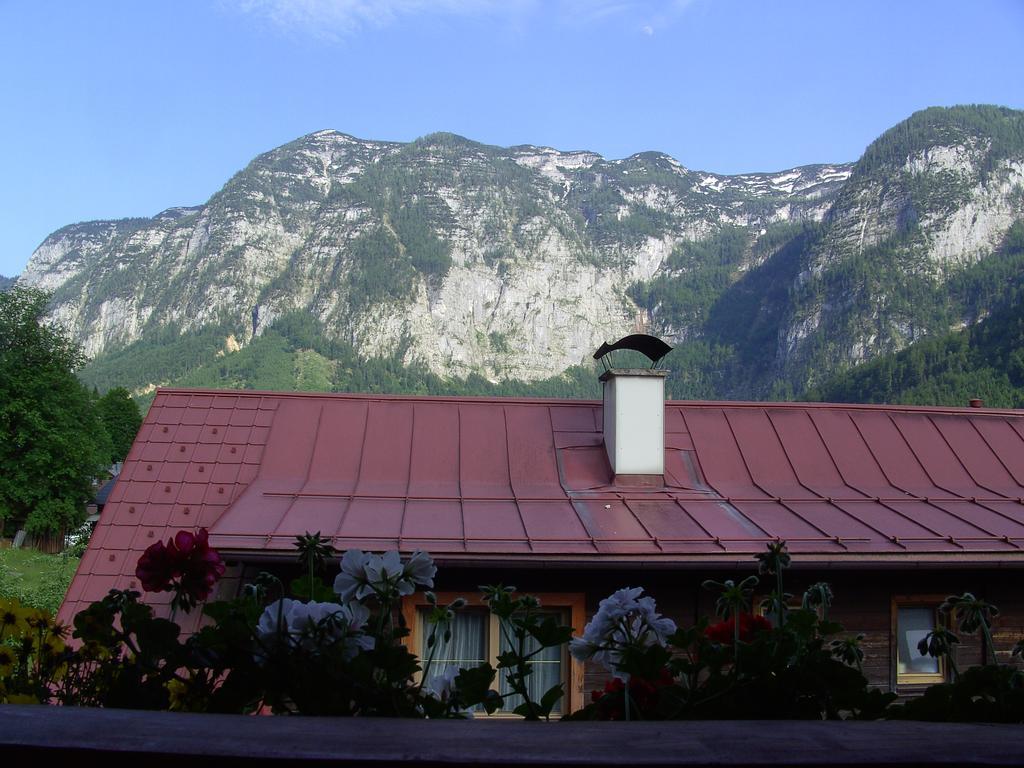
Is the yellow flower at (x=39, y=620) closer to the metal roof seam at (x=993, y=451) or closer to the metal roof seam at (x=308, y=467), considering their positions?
the metal roof seam at (x=308, y=467)

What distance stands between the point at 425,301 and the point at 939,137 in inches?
3570

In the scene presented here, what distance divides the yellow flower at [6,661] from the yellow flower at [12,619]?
1.9 inches

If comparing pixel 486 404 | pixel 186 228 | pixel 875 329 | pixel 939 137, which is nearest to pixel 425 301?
pixel 186 228

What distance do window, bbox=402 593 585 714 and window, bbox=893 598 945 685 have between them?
2.64m

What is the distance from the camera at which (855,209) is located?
471ft

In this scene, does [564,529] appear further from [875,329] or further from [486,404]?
[875,329]

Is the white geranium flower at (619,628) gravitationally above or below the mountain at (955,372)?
below

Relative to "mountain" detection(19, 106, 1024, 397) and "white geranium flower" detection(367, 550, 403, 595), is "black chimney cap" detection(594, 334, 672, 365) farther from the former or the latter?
"mountain" detection(19, 106, 1024, 397)

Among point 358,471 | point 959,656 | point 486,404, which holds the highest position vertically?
point 486,404

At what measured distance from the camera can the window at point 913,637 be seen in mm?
7184

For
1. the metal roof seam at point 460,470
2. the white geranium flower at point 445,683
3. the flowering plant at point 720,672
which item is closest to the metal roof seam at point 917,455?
the metal roof seam at point 460,470

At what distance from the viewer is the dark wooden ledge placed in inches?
44.5

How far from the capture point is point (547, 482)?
27.6 feet

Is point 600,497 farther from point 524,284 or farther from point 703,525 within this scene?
point 524,284
